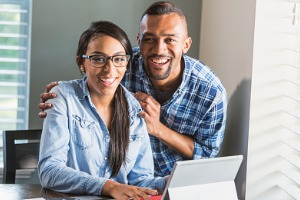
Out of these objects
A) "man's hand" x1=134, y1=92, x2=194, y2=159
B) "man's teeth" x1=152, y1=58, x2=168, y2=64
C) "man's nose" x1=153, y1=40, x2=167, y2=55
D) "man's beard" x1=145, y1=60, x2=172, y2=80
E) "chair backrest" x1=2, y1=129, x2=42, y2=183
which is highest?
"man's nose" x1=153, y1=40, x2=167, y2=55

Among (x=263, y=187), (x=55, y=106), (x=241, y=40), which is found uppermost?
(x=241, y=40)

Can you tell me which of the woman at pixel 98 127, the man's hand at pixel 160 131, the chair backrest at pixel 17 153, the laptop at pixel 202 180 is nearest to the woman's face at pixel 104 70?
the woman at pixel 98 127

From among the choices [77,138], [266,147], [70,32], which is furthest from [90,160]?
[70,32]

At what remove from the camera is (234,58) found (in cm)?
290

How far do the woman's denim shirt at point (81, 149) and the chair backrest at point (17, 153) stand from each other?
24.6 inches

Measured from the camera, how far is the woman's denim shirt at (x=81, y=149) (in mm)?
2121

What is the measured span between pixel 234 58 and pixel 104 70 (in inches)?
31.7

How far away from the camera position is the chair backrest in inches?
112

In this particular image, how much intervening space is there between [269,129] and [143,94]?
0.51 meters

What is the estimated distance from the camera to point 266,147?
2.76 m

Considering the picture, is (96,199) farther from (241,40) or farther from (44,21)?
(44,21)

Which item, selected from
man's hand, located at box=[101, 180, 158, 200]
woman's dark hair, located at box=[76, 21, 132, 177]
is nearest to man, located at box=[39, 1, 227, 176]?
woman's dark hair, located at box=[76, 21, 132, 177]

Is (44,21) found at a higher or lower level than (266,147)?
higher

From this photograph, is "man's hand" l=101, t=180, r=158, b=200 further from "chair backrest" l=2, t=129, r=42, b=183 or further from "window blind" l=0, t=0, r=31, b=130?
"window blind" l=0, t=0, r=31, b=130
